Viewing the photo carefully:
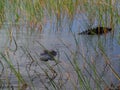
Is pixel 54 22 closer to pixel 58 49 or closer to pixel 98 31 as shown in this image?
pixel 98 31

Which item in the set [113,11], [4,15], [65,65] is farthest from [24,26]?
[65,65]

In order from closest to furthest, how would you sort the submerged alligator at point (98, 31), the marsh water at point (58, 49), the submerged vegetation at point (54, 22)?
1. the marsh water at point (58, 49)
2. the submerged vegetation at point (54, 22)
3. the submerged alligator at point (98, 31)

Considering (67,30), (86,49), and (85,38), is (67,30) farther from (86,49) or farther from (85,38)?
(86,49)

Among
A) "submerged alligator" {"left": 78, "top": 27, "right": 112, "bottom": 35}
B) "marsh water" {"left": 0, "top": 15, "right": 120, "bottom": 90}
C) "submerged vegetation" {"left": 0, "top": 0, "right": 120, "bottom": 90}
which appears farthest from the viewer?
"submerged alligator" {"left": 78, "top": 27, "right": 112, "bottom": 35}

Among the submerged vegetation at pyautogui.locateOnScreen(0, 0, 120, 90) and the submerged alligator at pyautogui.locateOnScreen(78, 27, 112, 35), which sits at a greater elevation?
the submerged vegetation at pyautogui.locateOnScreen(0, 0, 120, 90)

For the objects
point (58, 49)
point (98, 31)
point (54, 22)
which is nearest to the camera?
point (58, 49)

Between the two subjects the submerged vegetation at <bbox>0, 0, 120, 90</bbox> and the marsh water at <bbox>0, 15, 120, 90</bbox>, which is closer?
the marsh water at <bbox>0, 15, 120, 90</bbox>

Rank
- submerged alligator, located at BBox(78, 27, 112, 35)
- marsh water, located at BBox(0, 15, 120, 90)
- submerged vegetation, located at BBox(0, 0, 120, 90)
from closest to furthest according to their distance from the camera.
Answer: marsh water, located at BBox(0, 15, 120, 90), submerged vegetation, located at BBox(0, 0, 120, 90), submerged alligator, located at BBox(78, 27, 112, 35)

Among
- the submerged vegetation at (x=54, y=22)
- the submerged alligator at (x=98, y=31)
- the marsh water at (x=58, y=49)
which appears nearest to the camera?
the marsh water at (x=58, y=49)

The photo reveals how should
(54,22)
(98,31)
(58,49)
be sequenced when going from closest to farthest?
(58,49) < (98,31) < (54,22)

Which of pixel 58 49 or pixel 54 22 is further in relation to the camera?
pixel 54 22

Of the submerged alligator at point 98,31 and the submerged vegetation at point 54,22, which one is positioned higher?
the submerged vegetation at point 54,22

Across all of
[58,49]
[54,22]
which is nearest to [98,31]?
[54,22]

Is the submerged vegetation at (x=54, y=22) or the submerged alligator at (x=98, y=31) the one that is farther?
the submerged alligator at (x=98, y=31)
